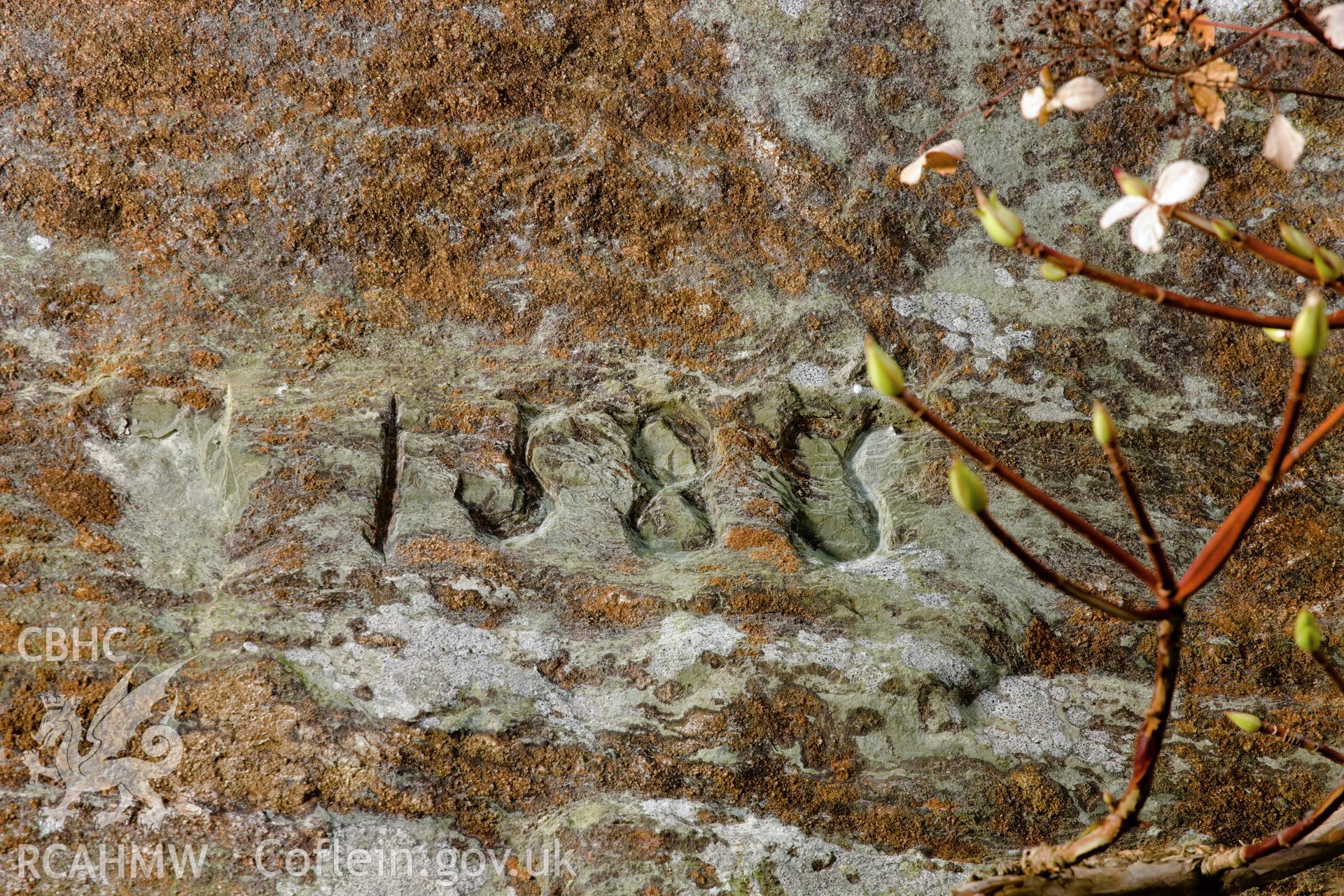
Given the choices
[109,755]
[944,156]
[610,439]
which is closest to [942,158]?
[944,156]

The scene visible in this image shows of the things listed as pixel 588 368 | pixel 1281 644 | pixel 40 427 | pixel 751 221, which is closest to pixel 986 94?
pixel 751 221

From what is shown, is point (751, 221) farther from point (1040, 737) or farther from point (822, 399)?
point (1040, 737)

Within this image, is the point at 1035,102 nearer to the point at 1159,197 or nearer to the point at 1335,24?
the point at 1335,24

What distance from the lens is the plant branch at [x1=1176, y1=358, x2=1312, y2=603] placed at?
0.58m

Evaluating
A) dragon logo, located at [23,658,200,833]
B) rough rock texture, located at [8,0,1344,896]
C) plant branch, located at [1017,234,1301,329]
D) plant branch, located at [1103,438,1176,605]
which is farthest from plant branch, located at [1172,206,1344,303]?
dragon logo, located at [23,658,200,833]

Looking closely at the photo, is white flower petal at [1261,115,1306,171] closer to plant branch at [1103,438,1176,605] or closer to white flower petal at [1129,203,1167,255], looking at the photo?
white flower petal at [1129,203,1167,255]

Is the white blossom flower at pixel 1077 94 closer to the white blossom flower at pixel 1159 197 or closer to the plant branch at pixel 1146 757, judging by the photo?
the white blossom flower at pixel 1159 197

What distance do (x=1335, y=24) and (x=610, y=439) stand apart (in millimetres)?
1306

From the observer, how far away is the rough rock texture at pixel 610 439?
150cm

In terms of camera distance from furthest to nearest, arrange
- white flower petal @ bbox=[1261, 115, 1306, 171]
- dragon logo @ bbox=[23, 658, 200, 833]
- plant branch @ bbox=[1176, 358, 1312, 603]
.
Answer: dragon logo @ bbox=[23, 658, 200, 833] → white flower petal @ bbox=[1261, 115, 1306, 171] → plant branch @ bbox=[1176, 358, 1312, 603]

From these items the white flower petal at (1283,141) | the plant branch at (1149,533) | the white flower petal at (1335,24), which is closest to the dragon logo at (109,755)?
the plant branch at (1149,533)

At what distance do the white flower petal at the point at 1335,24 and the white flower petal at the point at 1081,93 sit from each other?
19cm

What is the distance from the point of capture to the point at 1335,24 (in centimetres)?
93

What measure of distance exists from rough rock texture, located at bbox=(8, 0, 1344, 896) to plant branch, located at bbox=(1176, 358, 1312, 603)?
98cm
